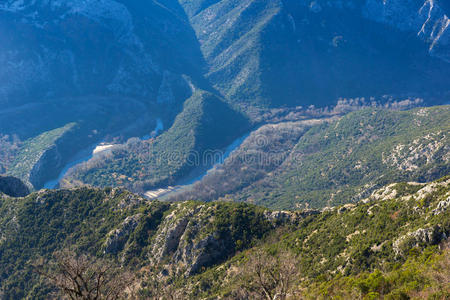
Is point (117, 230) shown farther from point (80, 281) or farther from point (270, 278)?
point (270, 278)

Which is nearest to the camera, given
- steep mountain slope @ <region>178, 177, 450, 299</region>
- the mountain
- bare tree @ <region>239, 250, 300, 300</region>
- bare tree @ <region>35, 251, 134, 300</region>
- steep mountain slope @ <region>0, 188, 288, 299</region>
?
bare tree @ <region>35, 251, 134, 300</region>

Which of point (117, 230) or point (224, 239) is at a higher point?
point (117, 230)

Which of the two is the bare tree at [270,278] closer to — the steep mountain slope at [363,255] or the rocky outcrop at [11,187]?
the steep mountain slope at [363,255]

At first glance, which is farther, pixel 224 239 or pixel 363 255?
pixel 224 239

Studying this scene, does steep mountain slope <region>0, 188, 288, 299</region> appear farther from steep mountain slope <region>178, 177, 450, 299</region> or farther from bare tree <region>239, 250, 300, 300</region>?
bare tree <region>239, 250, 300, 300</region>

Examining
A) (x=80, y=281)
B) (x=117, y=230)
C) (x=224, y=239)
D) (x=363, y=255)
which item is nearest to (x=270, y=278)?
(x=363, y=255)

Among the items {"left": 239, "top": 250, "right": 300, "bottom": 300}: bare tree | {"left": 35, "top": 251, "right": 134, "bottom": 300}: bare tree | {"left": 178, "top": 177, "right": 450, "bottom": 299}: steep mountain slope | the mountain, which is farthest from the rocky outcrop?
{"left": 239, "top": 250, "right": 300, "bottom": 300}: bare tree
